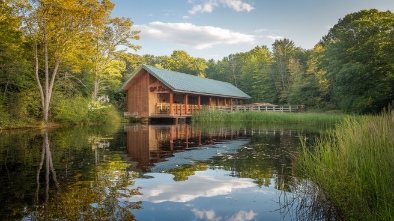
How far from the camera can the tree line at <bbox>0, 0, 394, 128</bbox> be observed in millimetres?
22156

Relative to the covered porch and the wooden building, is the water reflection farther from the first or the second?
the covered porch

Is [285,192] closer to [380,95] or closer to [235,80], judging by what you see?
[380,95]

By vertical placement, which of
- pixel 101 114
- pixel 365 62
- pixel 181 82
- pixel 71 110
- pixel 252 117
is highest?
pixel 365 62

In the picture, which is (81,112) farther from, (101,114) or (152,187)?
(152,187)

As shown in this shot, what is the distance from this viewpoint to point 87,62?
27.8m

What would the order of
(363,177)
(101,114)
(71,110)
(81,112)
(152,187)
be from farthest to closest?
(101,114) → (81,112) → (71,110) → (152,187) → (363,177)

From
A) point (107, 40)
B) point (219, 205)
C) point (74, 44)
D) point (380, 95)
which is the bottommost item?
point (219, 205)

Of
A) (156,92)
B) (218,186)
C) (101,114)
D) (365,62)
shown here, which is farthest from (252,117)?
(218,186)

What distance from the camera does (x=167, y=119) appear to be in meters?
36.6

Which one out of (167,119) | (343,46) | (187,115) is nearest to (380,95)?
(343,46)

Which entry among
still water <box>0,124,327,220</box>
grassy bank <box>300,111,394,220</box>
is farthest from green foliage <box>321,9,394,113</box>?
grassy bank <box>300,111,394,220</box>

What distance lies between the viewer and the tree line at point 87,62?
72.7 ft

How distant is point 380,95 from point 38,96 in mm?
29659

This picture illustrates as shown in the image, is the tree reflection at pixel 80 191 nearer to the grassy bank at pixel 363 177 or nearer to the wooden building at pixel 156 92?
the grassy bank at pixel 363 177
